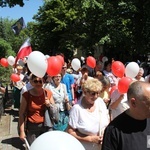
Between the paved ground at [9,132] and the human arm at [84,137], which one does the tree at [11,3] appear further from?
the human arm at [84,137]

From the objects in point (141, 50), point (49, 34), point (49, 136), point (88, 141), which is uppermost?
point (49, 34)

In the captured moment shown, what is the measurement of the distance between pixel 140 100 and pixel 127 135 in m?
0.30

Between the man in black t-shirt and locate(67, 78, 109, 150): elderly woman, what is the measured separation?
1.08 m

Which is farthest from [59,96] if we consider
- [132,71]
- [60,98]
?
[132,71]

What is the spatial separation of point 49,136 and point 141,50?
1293 centimetres

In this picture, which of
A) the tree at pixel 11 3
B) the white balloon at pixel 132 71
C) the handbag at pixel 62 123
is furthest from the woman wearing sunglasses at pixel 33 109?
the tree at pixel 11 3

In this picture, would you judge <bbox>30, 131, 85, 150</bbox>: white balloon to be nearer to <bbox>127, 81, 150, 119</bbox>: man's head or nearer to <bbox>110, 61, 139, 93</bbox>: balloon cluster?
<bbox>127, 81, 150, 119</bbox>: man's head

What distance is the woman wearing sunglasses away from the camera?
441cm

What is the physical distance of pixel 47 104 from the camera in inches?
178

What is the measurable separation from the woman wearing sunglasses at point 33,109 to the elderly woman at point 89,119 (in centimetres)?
92

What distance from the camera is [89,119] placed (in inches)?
144

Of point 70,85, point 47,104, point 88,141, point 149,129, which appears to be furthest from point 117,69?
point 149,129

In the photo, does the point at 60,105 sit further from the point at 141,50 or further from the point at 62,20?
the point at 62,20

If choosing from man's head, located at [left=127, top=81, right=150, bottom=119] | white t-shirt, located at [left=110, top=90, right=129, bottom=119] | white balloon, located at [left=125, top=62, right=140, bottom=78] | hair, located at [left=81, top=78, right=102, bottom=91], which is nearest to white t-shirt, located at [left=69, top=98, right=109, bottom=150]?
hair, located at [left=81, top=78, right=102, bottom=91]
